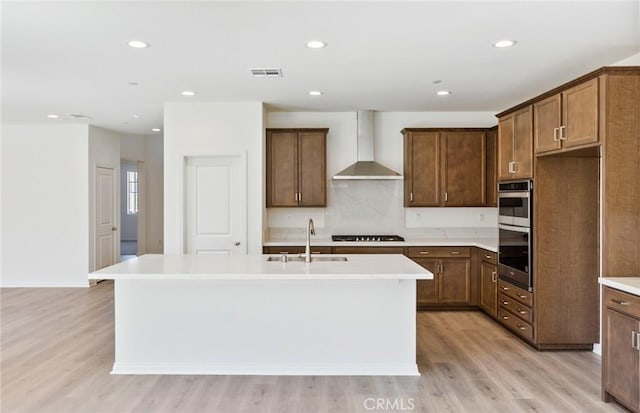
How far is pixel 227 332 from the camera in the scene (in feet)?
11.6

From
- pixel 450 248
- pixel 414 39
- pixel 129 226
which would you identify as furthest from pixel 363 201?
pixel 129 226

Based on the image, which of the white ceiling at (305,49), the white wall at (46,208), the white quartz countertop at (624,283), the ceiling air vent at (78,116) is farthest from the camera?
the white wall at (46,208)

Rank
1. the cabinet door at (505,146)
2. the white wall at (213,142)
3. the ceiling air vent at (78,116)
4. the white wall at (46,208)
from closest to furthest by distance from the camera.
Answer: the cabinet door at (505,146)
the white wall at (213,142)
the ceiling air vent at (78,116)
the white wall at (46,208)

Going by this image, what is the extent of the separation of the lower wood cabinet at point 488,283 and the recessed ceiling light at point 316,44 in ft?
10.1

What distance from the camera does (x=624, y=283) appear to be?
2.76 meters

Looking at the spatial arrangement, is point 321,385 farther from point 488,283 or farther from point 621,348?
point 488,283

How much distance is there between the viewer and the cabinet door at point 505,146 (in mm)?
4405

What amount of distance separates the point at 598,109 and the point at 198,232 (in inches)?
173

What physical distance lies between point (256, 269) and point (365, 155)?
10.1 ft

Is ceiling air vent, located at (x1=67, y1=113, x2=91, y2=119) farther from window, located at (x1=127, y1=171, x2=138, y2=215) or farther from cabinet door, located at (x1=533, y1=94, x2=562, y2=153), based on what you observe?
window, located at (x1=127, y1=171, x2=138, y2=215)

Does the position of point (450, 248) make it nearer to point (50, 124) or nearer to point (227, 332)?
point (227, 332)

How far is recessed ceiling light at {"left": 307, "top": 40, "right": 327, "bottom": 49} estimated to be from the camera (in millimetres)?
3291

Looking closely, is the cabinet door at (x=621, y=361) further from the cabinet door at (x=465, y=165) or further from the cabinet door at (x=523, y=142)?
the cabinet door at (x=465, y=165)

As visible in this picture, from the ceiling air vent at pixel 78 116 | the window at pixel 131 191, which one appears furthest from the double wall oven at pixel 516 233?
the window at pixel 131 191
